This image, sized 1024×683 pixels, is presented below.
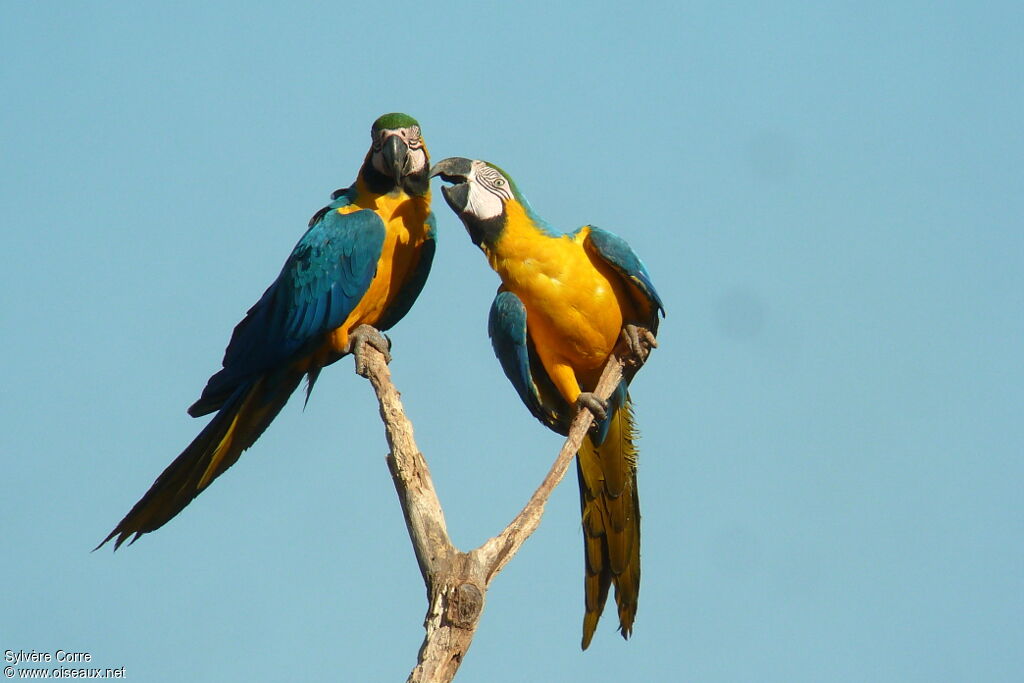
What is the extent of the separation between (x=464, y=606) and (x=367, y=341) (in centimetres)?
196

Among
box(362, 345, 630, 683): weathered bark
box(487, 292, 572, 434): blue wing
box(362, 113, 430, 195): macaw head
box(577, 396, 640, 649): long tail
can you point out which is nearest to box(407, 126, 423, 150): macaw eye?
box(362, 113, 430, 195): macaw head

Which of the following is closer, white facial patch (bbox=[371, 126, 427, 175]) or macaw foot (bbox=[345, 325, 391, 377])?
macaw foot (bbox=[345, 325, 391, 377])

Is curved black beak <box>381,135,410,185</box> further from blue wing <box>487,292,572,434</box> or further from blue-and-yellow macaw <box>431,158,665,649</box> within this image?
blue wing <box>487,292,572,434</box>

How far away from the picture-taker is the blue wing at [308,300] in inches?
242

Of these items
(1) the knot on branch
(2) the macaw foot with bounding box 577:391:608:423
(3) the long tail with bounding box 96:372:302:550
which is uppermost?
(2) the macaw foot with bounding box 577:391:608:423

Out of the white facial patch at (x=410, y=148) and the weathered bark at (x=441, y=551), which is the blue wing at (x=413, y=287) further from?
the weathered bark at (x=441, y=551)

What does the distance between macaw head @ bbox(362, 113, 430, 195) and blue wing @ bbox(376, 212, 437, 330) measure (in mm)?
258

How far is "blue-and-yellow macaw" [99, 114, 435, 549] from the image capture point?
614 cm

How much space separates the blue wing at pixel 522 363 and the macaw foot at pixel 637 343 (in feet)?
1.51

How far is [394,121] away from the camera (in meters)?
Result: 6.30

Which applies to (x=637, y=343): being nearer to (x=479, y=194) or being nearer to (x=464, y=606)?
(x=479, y=194)

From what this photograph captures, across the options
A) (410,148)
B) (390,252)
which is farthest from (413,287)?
(410,148)

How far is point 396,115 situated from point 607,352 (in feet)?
5.41

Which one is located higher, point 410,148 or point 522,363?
point 410,148
